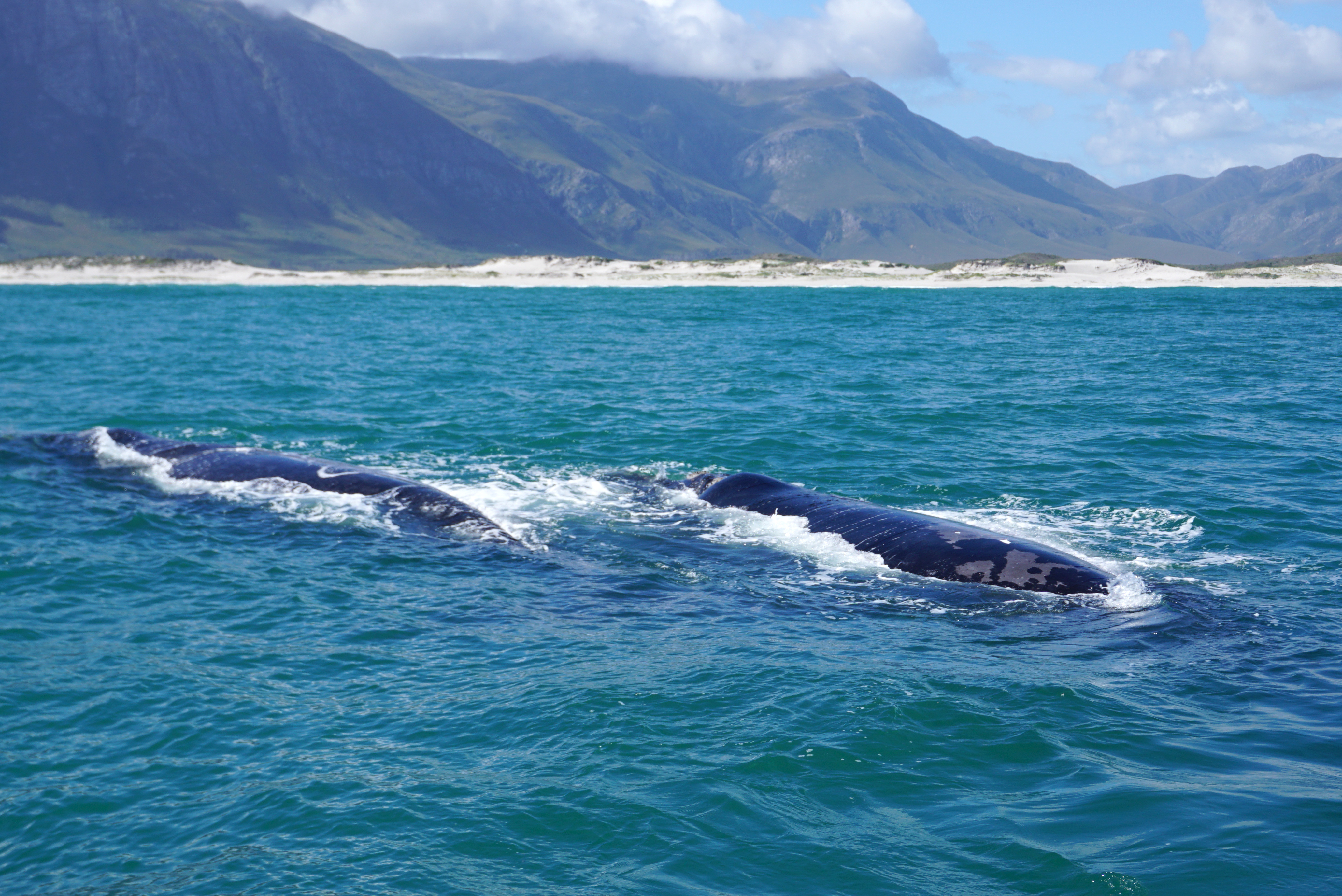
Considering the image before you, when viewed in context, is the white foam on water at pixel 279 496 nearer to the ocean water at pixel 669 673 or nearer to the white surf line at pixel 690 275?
the ocean water at pixel 669 673

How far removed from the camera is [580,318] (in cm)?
6969

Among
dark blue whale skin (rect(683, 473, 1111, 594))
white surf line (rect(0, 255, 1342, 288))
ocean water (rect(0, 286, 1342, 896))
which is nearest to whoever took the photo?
ocean water (rect(0, 286, 1342, 896))

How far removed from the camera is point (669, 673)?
40.6ft

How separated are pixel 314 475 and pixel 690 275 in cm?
9440

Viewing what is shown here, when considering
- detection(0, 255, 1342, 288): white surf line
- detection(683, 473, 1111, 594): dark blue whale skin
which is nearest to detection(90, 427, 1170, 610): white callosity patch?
detection(683, 473, 1111, 594): dark blue whale skin

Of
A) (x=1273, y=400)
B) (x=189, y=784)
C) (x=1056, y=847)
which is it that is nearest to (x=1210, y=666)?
(x=1056, y=847)

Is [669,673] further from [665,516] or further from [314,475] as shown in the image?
[314,475]

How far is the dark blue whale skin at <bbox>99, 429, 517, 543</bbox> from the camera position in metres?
19.2

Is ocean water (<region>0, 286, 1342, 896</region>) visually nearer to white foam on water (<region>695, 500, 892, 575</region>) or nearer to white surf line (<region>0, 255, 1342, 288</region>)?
white foam on water (<region>695, 500, 892, 575</region>)

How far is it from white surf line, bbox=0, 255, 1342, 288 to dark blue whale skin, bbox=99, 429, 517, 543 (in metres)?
84.7

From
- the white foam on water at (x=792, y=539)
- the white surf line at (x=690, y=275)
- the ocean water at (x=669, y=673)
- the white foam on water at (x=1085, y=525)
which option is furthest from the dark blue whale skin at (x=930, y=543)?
the white surf line at (x=690, y=275)

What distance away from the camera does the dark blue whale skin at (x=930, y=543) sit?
50.4ft

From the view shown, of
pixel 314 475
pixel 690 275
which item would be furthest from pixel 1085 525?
pixel 690 275

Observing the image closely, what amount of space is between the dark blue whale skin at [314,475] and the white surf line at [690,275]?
Answer: 8467cm
